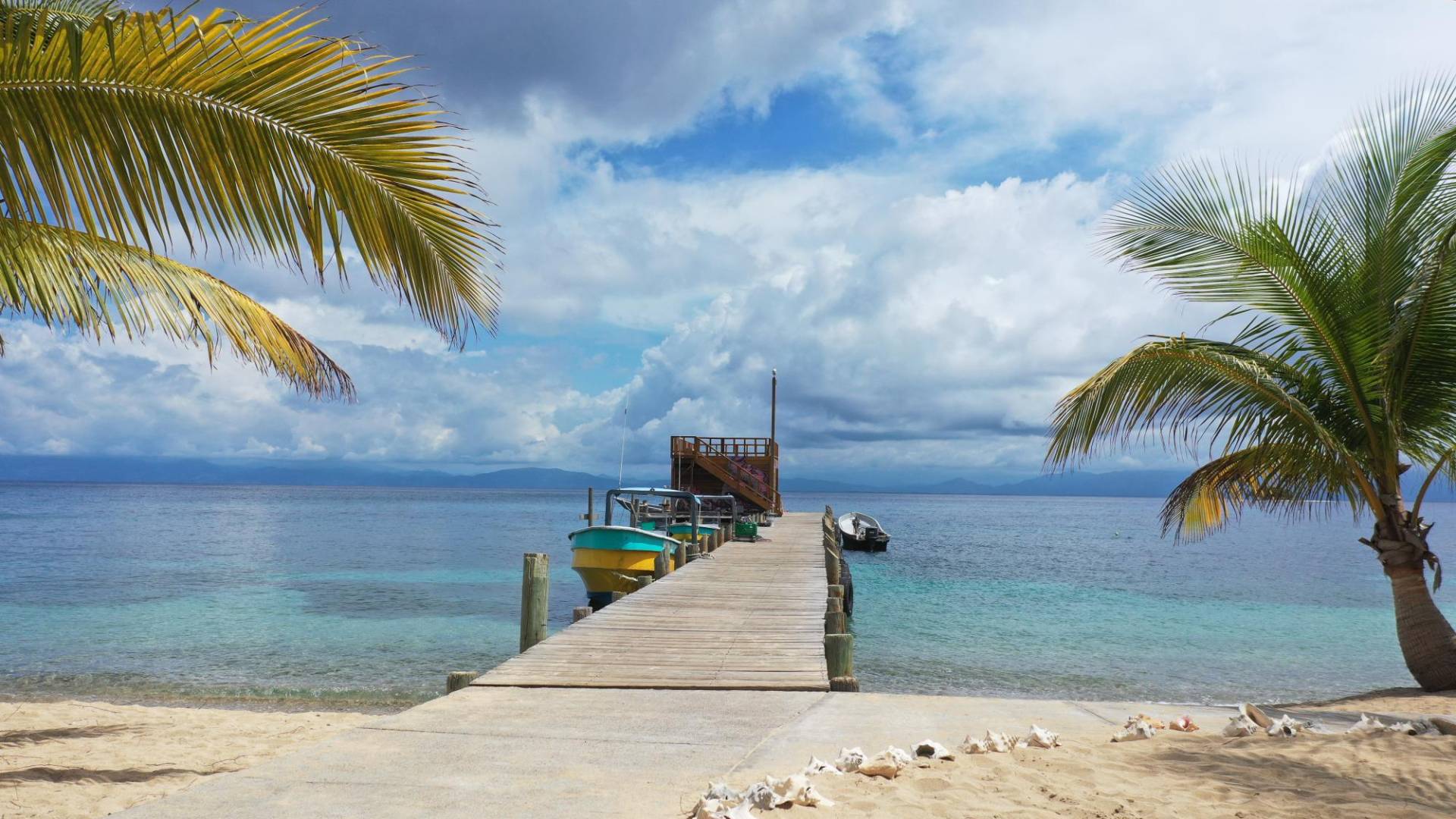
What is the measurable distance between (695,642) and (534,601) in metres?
1.78

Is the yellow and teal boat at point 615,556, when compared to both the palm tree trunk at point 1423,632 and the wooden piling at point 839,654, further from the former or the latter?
the palm tree trunk at point 1423,632

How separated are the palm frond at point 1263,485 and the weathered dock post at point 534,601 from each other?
285 inches

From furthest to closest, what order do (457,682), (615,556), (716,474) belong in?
(716,474)
(615,556)
(457,682)

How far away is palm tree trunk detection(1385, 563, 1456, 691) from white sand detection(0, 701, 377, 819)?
11298mm

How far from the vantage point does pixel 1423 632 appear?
9234 millimetres

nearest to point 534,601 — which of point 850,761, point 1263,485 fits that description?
point 850,761

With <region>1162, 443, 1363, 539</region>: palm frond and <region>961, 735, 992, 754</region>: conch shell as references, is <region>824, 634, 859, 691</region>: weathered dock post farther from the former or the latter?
<region>1162, 443, 1363, 539</region>: palm frond

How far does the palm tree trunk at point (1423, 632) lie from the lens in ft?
29.8

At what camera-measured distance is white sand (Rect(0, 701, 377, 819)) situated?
6.81 m

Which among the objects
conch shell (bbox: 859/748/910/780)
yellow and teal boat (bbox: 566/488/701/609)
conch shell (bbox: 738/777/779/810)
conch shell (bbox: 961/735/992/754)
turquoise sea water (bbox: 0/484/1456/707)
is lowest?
turquoise sea water (bbox: 0/484/1456/707)

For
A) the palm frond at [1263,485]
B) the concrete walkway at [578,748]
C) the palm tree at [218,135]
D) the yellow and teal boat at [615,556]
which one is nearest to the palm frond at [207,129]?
the palm tree at [218,135]

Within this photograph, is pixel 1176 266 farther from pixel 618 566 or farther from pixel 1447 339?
pixel 618 566

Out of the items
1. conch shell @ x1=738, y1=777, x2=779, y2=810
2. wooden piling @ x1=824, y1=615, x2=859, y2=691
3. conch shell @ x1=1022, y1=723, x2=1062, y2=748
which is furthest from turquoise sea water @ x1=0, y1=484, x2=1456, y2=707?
conch shell @ x1=738, y1=777, x2=779, y2=810

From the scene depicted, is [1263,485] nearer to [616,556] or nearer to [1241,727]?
[1241,727]
